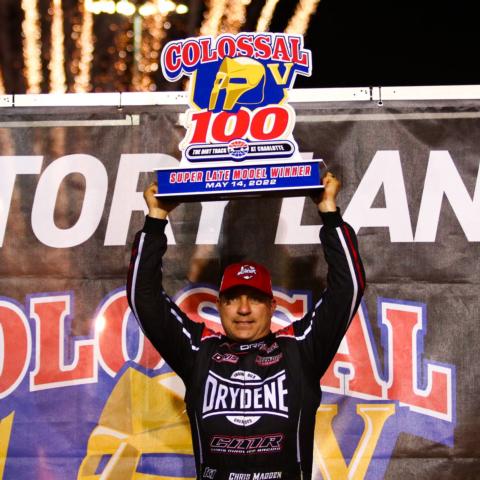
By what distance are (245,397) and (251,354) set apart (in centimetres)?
18

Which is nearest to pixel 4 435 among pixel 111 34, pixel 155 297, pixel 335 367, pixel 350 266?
pixel 155 297

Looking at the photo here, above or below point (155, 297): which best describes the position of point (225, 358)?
below

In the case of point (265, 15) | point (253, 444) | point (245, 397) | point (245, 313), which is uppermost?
point (265, 15)

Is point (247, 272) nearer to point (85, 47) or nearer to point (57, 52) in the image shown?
point (57, 52)

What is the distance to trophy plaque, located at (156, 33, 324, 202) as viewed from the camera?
9.54 ft

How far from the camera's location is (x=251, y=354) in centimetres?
293

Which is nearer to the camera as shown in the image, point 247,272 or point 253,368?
point 253,368

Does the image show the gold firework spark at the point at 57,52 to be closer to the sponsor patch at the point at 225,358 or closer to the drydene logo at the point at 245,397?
the sponsor patch at the point at 225,358

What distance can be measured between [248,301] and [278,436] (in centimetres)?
54

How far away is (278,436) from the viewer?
2.80 metres

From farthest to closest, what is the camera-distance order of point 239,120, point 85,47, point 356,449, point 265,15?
point 85,47, point 265,15, point 356,449, point 239,120

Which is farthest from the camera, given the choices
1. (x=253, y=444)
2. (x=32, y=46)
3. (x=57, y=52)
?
(x=32, y=46)

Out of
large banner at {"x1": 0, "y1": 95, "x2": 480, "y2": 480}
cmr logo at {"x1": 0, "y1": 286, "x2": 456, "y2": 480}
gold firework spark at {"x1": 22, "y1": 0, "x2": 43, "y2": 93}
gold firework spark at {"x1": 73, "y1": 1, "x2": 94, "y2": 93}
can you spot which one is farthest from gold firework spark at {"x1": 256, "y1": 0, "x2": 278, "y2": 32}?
cmr logo at {"x1": 0, "y1": 286, "x2": 456, "y2": 480}

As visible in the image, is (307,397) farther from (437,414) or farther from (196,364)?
(437,414)
